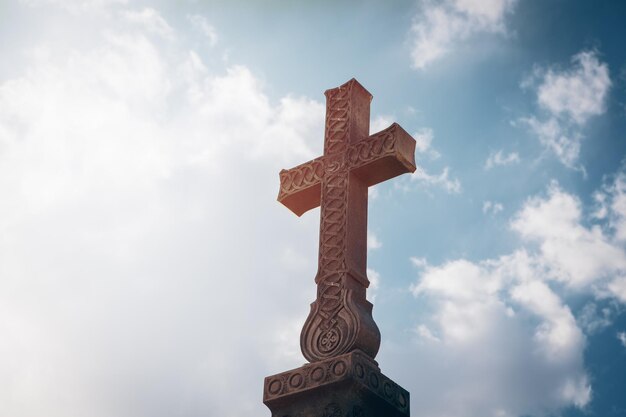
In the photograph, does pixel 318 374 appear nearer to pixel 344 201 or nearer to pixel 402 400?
pixel 402 400

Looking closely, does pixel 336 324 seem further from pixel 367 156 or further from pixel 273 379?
pixel 367 156

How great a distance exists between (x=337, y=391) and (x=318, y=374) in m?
0.22

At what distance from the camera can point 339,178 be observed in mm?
8391

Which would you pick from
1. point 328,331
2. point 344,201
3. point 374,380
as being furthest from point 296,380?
point 344,201

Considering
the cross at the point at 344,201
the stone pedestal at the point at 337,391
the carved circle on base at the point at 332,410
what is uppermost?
Answer: the cross at the point at 344,201

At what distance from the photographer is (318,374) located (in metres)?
6.70

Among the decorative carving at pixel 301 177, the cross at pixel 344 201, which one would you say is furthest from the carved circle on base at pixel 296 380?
the decorative carving at pixel 301 177

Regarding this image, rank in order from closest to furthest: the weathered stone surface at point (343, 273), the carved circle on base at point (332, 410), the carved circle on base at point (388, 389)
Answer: the carved circle on base at point (332, 410) < the weathered stone surface at point (343, 273) < the carved circle on base at point (388, 389)

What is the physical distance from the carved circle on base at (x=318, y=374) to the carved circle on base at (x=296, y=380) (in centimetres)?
12

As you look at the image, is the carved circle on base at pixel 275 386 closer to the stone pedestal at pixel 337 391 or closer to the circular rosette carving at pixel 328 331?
the stone pedestal at pixel 337 391

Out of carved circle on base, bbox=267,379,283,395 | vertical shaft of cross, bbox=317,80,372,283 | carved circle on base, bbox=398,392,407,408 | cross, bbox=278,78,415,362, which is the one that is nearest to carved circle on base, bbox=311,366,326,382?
cross, bbox=278,78,415,362

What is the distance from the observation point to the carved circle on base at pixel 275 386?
6.93 m

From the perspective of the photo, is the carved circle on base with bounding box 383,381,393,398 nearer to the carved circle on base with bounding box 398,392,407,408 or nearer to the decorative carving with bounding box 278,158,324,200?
the carved circle on base with bounding box 398,392,407,408

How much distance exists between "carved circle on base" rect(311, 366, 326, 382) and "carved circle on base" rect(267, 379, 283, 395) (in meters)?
0.35
